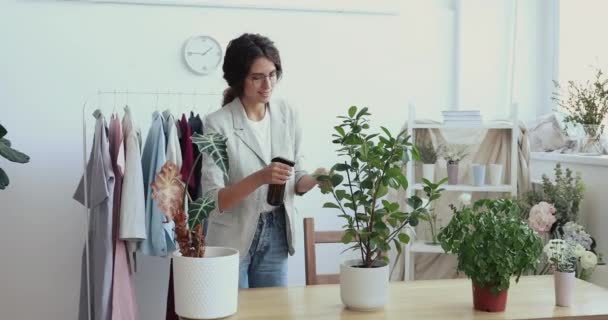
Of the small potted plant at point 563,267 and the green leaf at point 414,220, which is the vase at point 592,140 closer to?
the small potted plant at point 563,267

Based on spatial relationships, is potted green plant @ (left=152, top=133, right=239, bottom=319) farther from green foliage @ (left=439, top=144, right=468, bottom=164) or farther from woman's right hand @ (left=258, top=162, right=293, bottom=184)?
green foliage @ (left=439, top=144, right=468, bottom=164)

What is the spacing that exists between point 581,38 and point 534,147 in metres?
0.74

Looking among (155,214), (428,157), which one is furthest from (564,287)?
(155,214)

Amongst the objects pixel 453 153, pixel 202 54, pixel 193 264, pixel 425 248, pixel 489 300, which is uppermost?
pixel 202 54

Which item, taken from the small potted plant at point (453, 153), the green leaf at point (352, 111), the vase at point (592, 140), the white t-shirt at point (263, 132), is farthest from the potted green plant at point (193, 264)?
the vase at point (592, 140)

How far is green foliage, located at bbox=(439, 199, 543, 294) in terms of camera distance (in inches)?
63.2

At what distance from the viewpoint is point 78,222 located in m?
3.35

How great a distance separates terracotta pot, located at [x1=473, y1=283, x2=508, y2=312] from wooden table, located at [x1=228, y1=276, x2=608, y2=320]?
20 millimetres

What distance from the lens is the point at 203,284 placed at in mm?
1514

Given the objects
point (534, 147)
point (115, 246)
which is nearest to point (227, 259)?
point (115, 246)

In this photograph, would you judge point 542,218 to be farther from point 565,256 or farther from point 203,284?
point 203,284

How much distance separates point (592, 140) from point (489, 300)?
71.1 inches

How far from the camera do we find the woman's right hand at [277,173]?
1814 millimetres

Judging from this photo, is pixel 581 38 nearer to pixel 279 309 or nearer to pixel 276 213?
pixel 276 213
